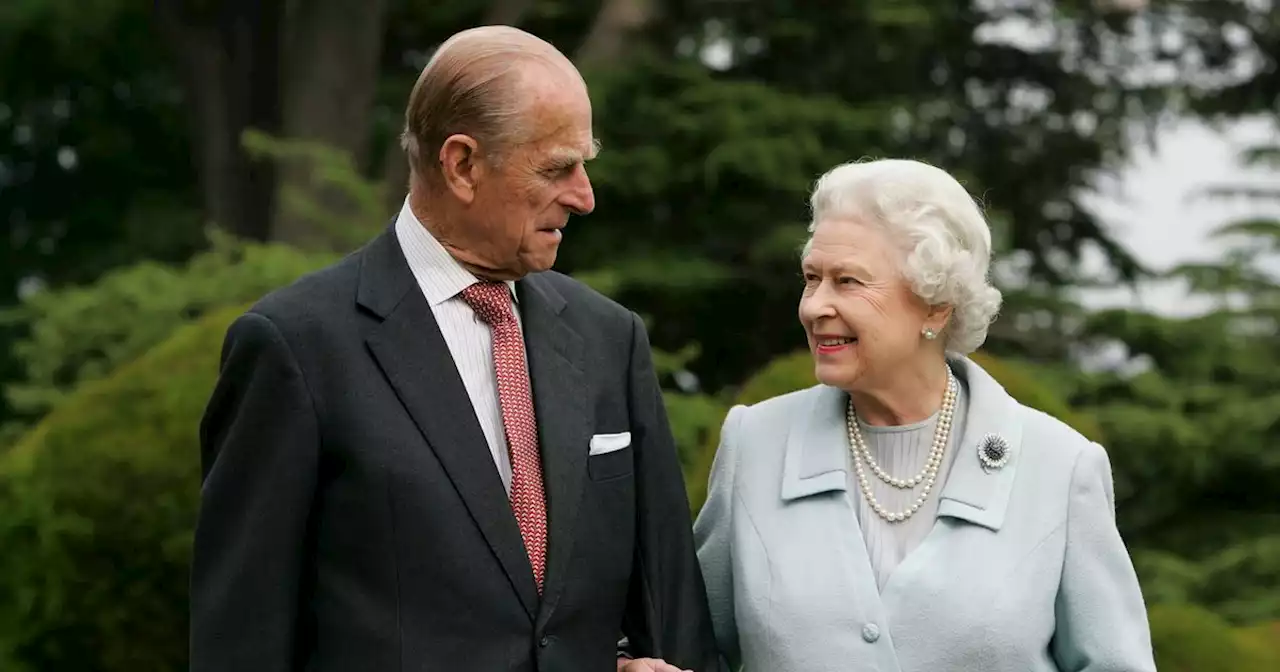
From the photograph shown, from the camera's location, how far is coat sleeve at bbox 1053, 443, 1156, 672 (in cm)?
305

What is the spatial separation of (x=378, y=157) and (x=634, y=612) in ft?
31.1

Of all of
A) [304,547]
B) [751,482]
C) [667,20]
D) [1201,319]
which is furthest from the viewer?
[667,20]

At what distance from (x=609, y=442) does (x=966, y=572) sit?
2.15ft

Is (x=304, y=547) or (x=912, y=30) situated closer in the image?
(x=304, y=547)

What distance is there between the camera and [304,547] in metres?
2.86

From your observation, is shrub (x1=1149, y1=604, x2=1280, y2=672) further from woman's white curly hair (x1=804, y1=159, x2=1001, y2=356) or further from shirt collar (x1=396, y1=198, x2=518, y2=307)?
shirt collar (x1=396, y1=198, x2=518, y2=307)

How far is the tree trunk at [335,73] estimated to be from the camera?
10.7m

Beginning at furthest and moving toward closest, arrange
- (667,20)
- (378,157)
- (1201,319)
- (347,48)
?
(378,157) → (347,48) → (667,20) → (1201,319)

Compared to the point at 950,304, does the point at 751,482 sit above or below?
below

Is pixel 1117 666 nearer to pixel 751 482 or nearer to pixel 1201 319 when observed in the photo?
pixel 751 482

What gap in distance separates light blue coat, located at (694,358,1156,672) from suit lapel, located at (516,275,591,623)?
42cm

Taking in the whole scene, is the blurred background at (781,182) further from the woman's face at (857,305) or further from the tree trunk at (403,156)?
the woman's face at (857,305)

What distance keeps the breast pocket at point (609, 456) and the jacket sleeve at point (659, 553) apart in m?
0.06

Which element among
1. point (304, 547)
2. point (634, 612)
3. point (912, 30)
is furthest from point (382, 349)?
point (912, 30)
